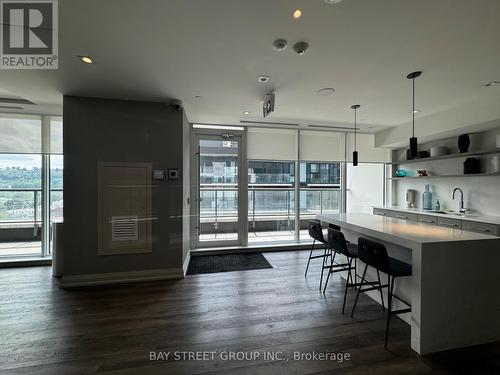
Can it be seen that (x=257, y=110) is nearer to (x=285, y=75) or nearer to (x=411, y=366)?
(x=285, y=75)

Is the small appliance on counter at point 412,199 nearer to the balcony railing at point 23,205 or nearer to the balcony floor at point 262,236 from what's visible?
the balcony floor at point 262,236

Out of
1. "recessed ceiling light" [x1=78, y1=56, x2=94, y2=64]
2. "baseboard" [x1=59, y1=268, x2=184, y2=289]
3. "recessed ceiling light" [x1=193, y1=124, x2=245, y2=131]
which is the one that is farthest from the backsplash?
"recessed ceiling light" [x1=78, y1=56, x2=94, y2=64]

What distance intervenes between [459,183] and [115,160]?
5882 mm

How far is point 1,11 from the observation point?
1.61m

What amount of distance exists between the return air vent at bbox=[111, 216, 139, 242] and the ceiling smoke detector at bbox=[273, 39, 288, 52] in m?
2.93

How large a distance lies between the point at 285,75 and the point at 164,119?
193 centimetres

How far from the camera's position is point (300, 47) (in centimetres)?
195

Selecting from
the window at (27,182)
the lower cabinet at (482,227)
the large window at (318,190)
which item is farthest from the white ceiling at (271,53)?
the large window at (318,190)

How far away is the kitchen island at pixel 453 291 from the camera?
1871 mm

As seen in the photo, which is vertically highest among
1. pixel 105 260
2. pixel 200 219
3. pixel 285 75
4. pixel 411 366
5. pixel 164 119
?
pixel 285 75

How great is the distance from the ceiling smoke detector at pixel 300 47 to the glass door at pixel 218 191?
9.37 ft

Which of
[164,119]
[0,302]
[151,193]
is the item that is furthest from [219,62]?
[0,302]

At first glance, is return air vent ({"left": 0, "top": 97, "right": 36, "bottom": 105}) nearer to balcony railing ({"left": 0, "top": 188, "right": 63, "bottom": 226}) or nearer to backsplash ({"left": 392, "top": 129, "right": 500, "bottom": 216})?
balcony railing ({"left": 0, "top": 188, "right": 63, "bottom": 226})

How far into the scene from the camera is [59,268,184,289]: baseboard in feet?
10.2
